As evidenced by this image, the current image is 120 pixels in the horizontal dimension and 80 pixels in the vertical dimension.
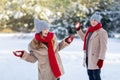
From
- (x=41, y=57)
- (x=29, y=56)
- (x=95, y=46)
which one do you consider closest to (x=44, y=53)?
(x=41, y=57)

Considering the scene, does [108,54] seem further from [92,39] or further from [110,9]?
[110,9]

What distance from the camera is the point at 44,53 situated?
6172mm

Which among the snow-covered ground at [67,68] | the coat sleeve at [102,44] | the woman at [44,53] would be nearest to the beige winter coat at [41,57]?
the woman at [44,53]

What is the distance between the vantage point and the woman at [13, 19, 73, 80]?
6.12 metres

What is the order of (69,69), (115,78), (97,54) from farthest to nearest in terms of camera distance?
(69,69), (115,78), (97,54)

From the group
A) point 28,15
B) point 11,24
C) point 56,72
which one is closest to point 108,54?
point 56,72

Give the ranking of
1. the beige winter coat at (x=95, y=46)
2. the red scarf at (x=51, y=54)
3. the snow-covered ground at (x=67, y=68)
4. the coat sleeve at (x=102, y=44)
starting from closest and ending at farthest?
the red scarf at (x=51, y=54) < the coat sleeve at (x=102, y=44) < the beige winter coat at (x=95, y=46) < the snow-covered ground at (x=67, y=68)

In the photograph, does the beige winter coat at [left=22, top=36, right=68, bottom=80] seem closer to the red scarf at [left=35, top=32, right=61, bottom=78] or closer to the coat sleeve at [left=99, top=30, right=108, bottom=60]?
the red scarf at [left=35, top=32, right=61, bottom=78]

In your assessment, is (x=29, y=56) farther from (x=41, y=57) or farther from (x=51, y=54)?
(x=51, y=54)

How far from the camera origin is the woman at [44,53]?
6.12 meters

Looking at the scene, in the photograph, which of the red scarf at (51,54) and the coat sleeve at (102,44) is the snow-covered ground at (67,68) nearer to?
the coat sleeve at (102,44)

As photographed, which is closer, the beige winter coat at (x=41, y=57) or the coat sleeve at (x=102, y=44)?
the beige winter coat at (x=41, y=57)

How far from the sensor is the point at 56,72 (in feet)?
20.2

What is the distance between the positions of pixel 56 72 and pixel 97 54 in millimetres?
1197
